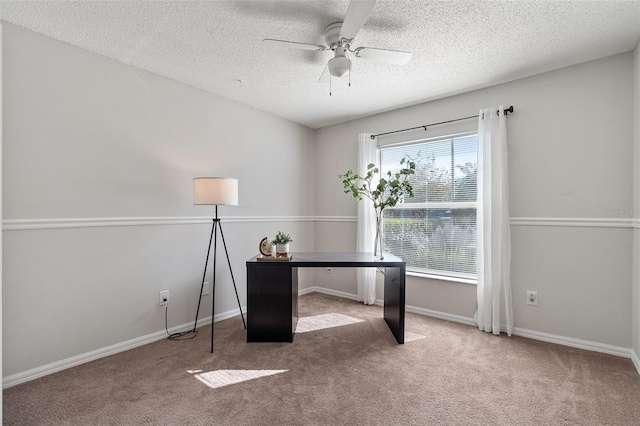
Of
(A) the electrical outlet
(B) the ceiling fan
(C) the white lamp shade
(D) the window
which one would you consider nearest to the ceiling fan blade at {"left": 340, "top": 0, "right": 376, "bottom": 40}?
(B) the ceiling fan

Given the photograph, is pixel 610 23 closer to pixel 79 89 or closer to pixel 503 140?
pixel 503 140

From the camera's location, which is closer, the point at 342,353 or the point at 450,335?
the point at 342,353

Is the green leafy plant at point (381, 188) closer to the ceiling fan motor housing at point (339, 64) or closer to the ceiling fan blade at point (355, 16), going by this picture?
the ceiling fan motor housing at point (339, 64)

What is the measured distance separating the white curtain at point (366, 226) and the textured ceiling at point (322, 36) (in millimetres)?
933

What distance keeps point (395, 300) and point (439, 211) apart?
3.90 feet

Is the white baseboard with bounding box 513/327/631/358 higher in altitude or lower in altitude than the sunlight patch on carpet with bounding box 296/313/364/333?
higher

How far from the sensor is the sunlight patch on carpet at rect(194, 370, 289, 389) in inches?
80.1

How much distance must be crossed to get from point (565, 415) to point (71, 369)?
10.6ft

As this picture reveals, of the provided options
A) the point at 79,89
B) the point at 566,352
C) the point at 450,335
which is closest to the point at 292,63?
the point at 79,89

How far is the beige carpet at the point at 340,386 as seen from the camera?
67.4 inches

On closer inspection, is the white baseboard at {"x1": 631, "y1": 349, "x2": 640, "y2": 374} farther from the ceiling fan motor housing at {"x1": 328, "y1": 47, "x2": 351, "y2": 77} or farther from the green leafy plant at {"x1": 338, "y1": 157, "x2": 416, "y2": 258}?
the ceiling fan motor housing at {"x1": 328, "y1": 47, "x2": 351, "y2": 77}

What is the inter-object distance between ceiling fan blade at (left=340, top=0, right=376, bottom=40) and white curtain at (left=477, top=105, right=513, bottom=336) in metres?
1.80

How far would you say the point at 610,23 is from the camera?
2.04 m

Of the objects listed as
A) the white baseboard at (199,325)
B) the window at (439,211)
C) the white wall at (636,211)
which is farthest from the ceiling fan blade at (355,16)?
the white baseboard at (199,325)
